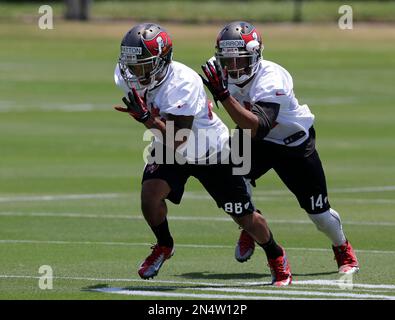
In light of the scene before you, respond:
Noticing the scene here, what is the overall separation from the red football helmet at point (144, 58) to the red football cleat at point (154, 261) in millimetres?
1636

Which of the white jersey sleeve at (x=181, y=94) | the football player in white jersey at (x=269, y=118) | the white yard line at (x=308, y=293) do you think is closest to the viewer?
the white yard line at (x=308, y=293)

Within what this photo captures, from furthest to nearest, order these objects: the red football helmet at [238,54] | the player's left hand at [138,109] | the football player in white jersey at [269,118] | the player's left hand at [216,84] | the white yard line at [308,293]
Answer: the red football helmet at [238,54]
the football player in white jersey at [269,118]
the player's left hand at [216,84]
the player's left hand at [138,109]
the white yard line at [308,293]

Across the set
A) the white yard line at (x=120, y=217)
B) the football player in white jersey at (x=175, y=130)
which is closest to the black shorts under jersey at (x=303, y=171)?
the football player in white jersey at (x=175, y=130)

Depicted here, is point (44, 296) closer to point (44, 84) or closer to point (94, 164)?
point (94, 164)

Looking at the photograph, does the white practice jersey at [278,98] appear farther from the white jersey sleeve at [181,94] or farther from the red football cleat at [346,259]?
the red football cleat at [346,259]

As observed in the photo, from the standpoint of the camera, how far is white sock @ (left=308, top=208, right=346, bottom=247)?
12.5m

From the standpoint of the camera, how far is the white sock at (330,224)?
494 inches

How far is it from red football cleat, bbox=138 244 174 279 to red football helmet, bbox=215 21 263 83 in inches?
67.1

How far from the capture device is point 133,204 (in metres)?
17.6

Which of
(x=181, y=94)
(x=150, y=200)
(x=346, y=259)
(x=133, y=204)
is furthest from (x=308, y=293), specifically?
(x=133, y=204)

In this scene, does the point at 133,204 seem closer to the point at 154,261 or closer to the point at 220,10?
the point at 154,261

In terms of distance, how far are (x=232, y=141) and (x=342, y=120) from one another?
16.9m

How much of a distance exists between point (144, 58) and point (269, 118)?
1.26 metres
